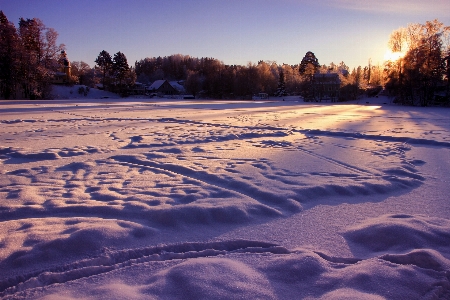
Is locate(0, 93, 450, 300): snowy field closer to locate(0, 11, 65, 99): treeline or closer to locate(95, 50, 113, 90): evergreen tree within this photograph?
locate(0, 11, 65, 99): treeline

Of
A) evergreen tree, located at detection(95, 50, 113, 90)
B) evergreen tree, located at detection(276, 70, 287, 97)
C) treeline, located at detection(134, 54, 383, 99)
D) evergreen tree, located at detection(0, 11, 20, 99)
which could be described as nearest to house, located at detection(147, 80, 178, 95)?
treeline, located at detection(134, 54, 383, 99)

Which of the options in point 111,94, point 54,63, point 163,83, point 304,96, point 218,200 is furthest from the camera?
point 163,83

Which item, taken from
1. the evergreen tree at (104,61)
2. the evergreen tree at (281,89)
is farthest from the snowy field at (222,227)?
the evergreen tree at (281,89)

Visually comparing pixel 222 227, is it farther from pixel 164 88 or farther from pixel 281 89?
pixel 164 88

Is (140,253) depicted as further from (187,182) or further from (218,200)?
(187,182)

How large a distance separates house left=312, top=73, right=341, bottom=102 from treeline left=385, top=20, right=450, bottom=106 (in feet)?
45.3

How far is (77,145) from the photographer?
5.93 m

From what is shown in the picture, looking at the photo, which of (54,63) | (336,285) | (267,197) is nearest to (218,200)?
(267,197)

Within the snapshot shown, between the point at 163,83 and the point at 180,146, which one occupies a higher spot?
the point at 163,83

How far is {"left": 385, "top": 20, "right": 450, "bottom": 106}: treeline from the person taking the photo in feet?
95.5

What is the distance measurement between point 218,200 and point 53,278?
155 cm

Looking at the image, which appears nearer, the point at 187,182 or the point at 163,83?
the point at 187,182

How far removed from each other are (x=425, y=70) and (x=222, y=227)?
1331 inches

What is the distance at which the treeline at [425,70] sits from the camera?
29094 millimetres
